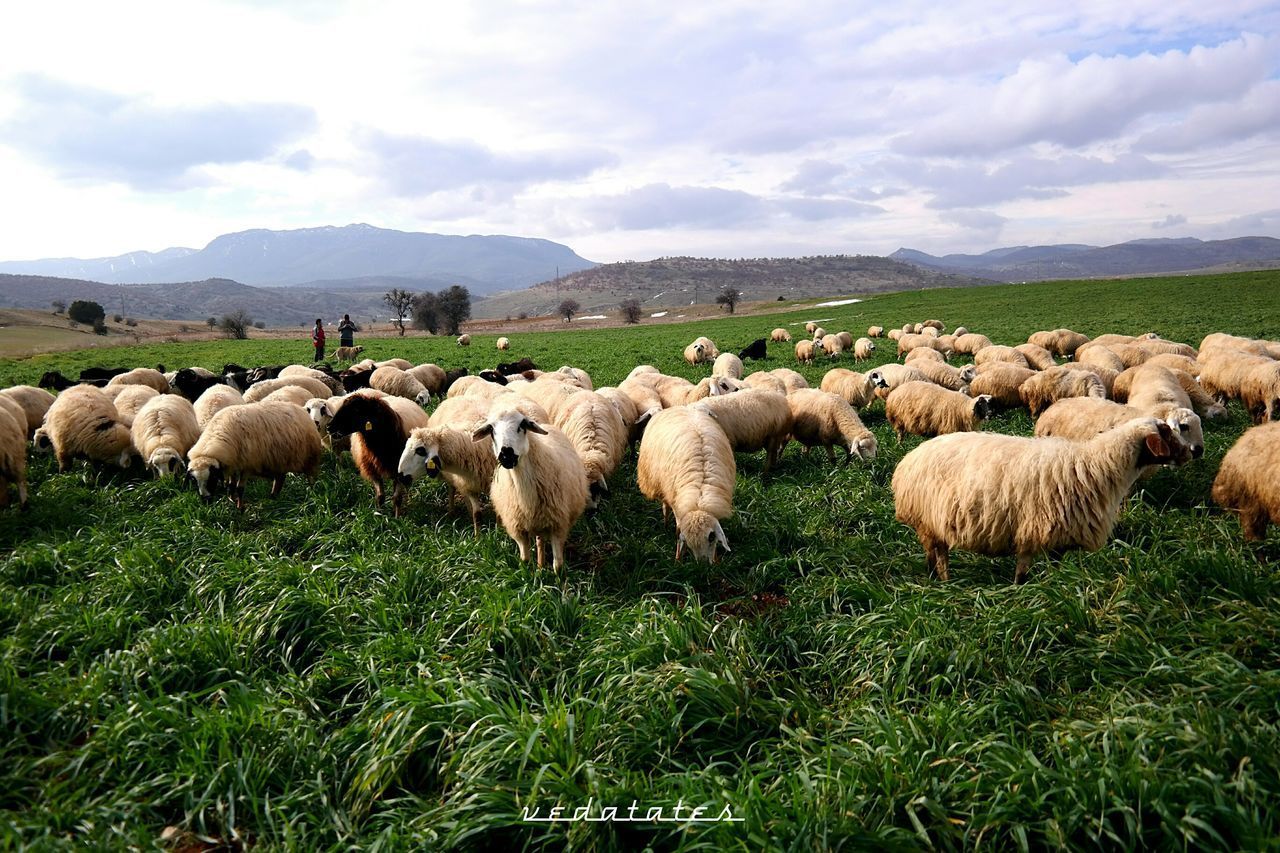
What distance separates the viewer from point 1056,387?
41.0 feet

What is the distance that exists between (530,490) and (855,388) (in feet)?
34.8

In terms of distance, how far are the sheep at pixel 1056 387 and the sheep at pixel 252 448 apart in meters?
14.9

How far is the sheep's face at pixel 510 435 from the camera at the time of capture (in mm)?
5969

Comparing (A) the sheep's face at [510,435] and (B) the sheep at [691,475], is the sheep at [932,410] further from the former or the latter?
(A) the sheep's face at [510,435]

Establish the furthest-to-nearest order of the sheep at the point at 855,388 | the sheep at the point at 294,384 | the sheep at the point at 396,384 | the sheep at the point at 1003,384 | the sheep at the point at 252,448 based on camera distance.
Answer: the sheep at the point at 396,384, the sheep at the point at 855,388, the sheep at the point at 1003,384, the sheep at the point at 294,384, the sheep at the point at 252,448

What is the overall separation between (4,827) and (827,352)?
92.2 feet

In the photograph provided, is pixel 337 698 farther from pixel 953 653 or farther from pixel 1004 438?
pixel 1004 438

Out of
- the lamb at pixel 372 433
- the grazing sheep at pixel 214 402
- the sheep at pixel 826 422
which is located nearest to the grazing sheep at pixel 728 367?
the sheep at pixel 826 422

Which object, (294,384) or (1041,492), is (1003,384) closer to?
(1041,492)

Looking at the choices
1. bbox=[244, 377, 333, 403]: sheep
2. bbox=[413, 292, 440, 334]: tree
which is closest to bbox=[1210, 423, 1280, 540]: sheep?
bbox=[244, 377, 333, 403]: sheep

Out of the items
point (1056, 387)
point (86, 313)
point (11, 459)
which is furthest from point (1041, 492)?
point (86, 313)

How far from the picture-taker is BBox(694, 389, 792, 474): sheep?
9953 mm

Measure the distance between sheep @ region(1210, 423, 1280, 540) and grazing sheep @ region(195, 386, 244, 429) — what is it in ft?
49.9

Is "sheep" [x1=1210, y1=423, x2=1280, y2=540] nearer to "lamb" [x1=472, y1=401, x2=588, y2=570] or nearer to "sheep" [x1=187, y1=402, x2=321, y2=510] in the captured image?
"lamb" [x1=472, y1=401, x2=588, y2=570]
